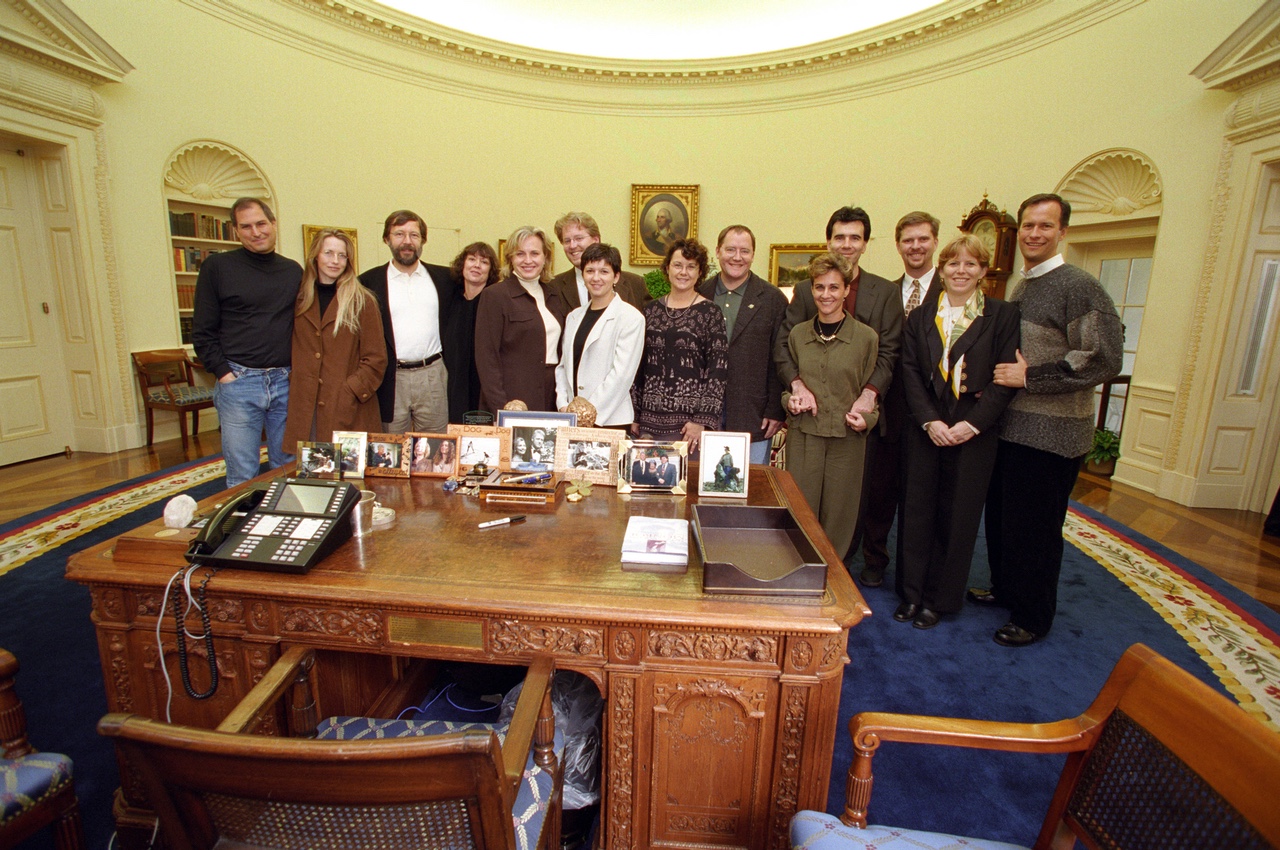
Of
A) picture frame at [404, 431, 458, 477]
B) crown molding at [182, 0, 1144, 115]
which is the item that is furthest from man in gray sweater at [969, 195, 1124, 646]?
crown molding at [182, 0, 1144, 115]

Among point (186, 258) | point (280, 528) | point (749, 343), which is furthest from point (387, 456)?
point (186, 258)

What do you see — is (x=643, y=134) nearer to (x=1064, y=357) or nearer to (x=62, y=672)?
(x=1064, y=357)

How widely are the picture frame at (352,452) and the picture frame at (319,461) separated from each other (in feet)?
0.08

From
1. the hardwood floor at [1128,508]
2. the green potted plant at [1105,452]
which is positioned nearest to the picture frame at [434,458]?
the hardwood floor at [1128,508]

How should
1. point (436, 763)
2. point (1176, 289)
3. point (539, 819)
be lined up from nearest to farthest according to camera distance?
point (436, 763), point (539, 819), point (1176, 289)

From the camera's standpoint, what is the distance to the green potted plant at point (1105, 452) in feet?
18.2

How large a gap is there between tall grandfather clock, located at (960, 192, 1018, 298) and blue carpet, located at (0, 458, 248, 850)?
6.83m

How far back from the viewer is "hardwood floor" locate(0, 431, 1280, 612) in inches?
145

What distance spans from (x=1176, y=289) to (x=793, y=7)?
4971 mm

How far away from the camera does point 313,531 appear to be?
1.57 m

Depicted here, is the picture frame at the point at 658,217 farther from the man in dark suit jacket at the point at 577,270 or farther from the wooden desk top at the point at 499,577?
the wooden desk top at the point at 499,577

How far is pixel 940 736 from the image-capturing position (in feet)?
3.87

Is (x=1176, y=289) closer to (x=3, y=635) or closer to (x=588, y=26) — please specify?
(x=588, y=26)

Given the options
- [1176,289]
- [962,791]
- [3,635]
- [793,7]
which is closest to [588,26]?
[793,7]
